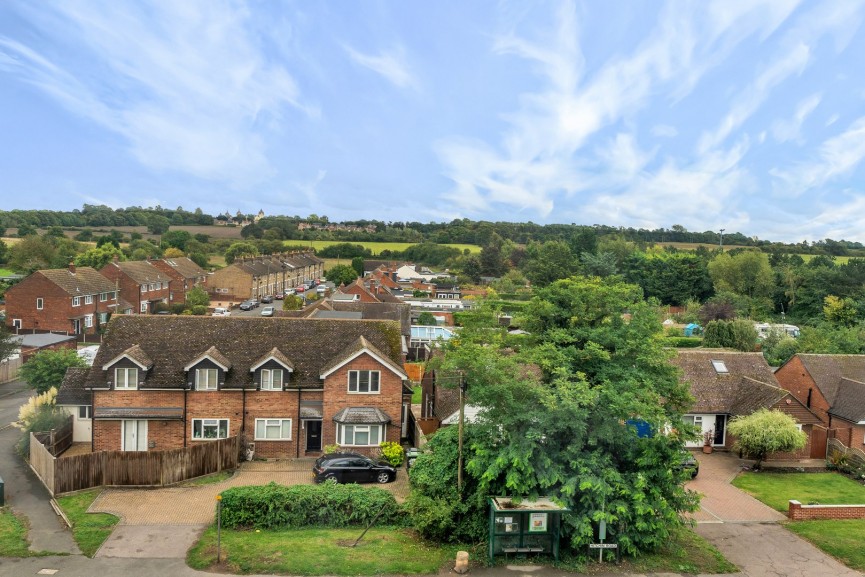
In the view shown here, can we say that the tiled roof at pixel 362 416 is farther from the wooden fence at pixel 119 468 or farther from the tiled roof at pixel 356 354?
the wooden fence at pixel 119 468

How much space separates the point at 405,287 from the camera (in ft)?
346

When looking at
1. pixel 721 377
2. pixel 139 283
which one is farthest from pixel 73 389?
pixel 139 283

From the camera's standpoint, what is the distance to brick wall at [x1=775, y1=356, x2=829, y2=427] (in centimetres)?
3422

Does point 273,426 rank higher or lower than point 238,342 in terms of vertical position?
lower

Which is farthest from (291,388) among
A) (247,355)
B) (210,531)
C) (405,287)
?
(405,287)

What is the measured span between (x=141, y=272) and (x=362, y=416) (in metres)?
59.6

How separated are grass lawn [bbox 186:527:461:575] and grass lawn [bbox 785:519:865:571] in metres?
12.3

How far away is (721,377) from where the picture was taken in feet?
115

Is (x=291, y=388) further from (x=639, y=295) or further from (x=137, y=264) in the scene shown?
(x=137, y=264)

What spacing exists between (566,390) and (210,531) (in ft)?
40.7

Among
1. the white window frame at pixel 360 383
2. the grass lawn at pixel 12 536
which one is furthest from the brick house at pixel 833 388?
the grass lawn at pixel 12 536

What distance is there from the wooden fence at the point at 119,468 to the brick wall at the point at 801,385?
3063 cm

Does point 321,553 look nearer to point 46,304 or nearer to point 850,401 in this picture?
point 850,401

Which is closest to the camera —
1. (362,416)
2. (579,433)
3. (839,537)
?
(579,433)
